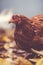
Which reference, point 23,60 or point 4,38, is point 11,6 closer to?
point 4,38

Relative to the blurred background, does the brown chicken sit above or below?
below

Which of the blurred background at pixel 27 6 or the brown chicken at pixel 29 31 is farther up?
the blurred background at pixel 27 6

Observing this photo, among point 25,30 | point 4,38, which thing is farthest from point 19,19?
point 4,38

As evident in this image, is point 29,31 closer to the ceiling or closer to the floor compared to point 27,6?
closer to the floor
